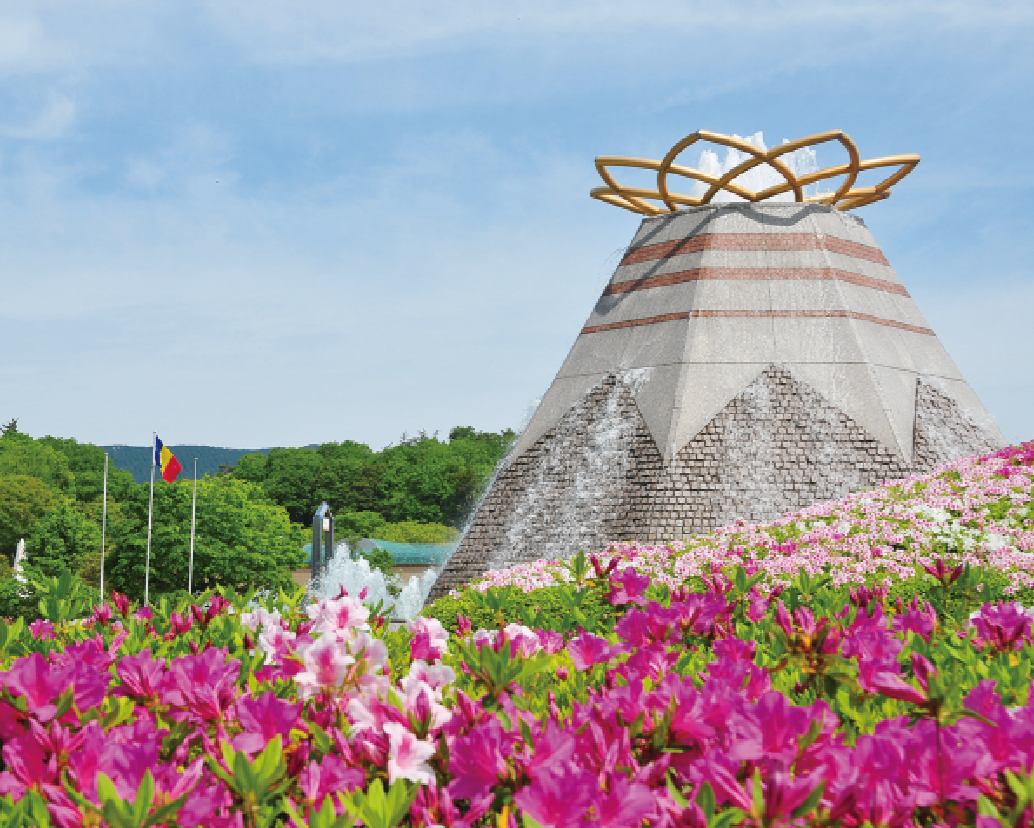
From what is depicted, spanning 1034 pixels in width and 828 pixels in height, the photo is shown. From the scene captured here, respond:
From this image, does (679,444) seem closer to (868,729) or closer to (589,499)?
(589,499)

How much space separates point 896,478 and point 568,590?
42.1ft

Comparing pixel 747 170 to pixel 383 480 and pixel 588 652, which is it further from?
pixel 383 480

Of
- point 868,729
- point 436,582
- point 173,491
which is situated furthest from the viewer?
point 173,491

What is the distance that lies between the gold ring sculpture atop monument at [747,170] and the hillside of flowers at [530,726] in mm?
14914

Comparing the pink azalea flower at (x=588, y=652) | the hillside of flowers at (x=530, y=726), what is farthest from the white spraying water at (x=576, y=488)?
the pink azalea flower at (x=588, y=652)

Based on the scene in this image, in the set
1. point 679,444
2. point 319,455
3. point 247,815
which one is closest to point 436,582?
point 679,444

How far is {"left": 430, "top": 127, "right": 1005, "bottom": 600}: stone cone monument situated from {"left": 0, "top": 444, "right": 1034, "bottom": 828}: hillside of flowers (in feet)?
42.0

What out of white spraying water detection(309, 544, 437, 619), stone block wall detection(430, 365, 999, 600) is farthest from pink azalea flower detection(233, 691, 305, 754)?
white spraying water detection(309, 544, 437, 619)

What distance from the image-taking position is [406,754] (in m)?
2.38

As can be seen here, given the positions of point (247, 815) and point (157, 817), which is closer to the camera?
point (157, 817)

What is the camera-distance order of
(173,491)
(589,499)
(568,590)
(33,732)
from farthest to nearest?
1. (173,491)
2. (589,499)
3. (568,590)
4. (33,732)

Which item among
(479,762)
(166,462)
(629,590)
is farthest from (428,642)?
(166,462)

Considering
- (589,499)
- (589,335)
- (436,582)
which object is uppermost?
(589,335)

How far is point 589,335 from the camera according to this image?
66.5ft
